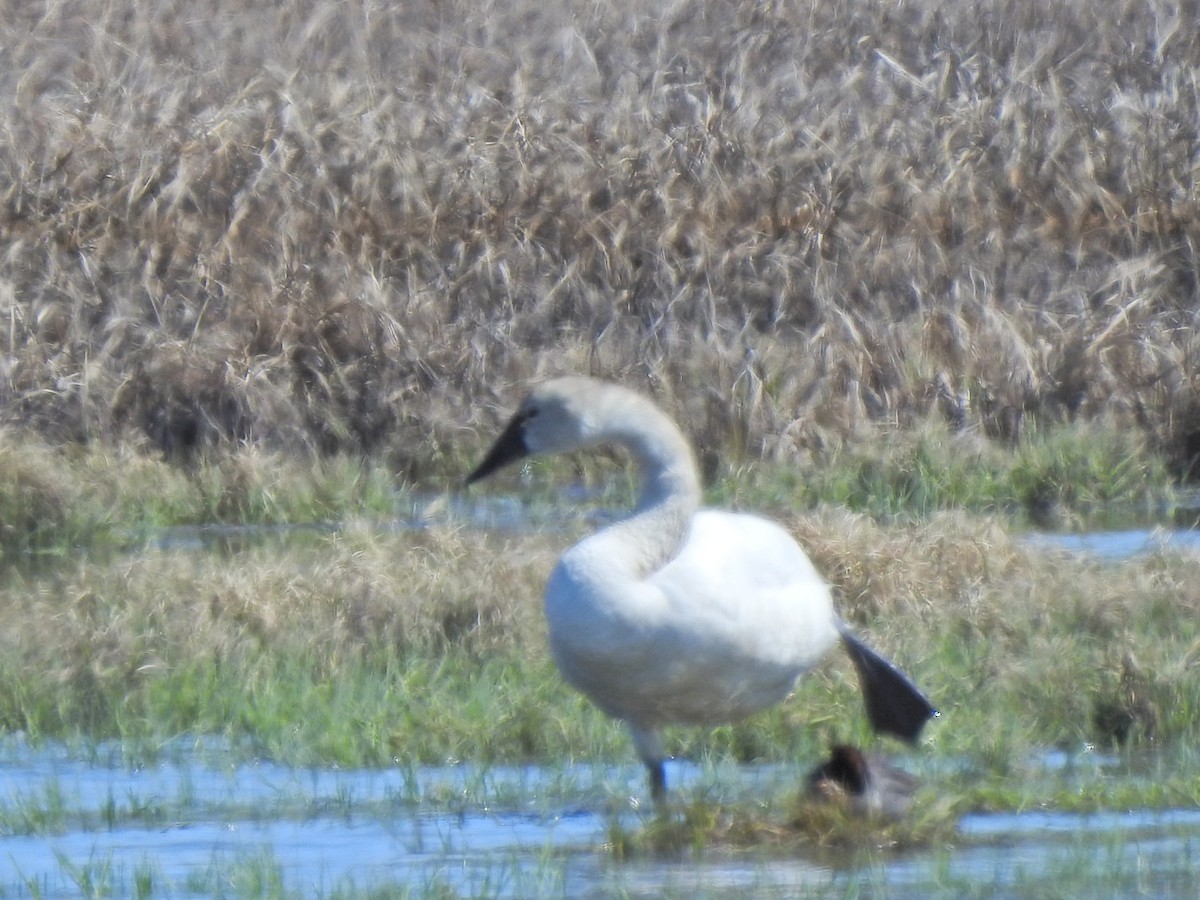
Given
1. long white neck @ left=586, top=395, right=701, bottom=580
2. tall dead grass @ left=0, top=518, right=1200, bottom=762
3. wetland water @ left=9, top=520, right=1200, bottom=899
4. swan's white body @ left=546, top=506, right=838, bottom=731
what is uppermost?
long white neck @ left=586, top=395, right=701, bottom=580

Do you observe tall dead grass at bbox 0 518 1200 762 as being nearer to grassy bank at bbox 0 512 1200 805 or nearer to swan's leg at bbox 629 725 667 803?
grassy bank at bbox 0 512 1200 805

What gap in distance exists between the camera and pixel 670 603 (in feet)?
17.1

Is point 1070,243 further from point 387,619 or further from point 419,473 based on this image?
point 387,619

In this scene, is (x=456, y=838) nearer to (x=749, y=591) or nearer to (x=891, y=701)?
(x=749, y=591)

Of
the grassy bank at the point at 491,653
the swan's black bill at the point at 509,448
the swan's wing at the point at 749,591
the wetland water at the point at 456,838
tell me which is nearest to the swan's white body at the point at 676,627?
the swan's wing at the point at 749,591

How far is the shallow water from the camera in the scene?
14.9ft

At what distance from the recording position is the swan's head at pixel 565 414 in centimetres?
568

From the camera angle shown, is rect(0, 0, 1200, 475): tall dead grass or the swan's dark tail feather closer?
the swan's dark tail feather

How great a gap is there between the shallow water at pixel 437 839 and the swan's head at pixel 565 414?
2.60 feet

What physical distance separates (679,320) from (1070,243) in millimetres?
2386

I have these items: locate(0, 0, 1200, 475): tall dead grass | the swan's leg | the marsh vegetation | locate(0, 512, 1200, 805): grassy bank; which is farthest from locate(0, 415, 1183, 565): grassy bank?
the swan's leg

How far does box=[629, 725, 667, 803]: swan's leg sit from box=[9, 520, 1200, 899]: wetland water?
0.26 feet

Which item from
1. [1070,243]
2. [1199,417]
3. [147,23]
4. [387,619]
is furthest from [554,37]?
[387,619]

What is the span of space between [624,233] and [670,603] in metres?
7.82
